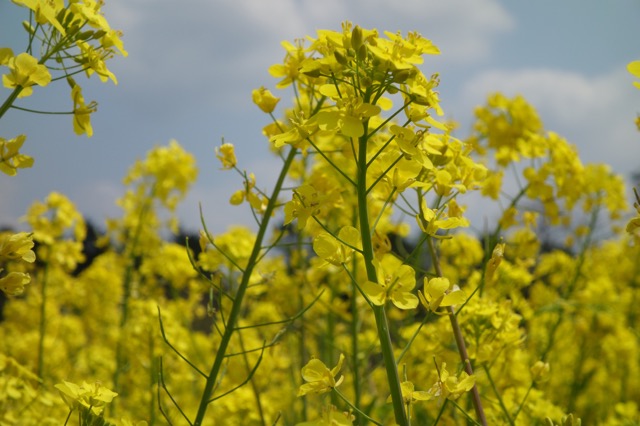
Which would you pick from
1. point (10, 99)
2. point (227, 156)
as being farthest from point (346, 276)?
point (10, 99)

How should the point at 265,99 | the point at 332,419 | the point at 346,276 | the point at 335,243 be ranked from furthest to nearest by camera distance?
the point at 346,276 < the point at 265,99 < the point at 335,243 < the point at 332,419

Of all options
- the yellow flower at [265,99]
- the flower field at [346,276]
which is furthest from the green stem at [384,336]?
the yellow flower at [265,99]

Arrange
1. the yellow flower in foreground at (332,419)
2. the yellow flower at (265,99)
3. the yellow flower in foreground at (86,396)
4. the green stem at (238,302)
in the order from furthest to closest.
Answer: the yellow flower at (265,99) → the green stem at (238,302) → the yellow flower in foreground at (86,396) → the yellow flower in foreground at (332,419)

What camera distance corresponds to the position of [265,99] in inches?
63.1

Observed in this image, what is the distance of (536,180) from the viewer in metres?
2.53

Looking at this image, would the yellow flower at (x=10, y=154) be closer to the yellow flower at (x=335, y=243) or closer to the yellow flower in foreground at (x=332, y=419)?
the yellow flower at (x=335, y=243)

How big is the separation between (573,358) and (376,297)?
13.5 ft

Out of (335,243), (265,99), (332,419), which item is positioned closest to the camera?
(332,419)

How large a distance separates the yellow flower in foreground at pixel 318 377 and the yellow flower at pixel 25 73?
0.77 m

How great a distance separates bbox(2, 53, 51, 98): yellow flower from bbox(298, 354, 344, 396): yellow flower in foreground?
2.54 ft

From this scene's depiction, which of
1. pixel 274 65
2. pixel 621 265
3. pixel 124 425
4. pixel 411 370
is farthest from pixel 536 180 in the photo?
pixel 621 265

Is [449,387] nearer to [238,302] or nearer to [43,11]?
[238,302]

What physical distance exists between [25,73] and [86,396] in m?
0.68

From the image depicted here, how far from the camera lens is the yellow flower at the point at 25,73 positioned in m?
1.23
